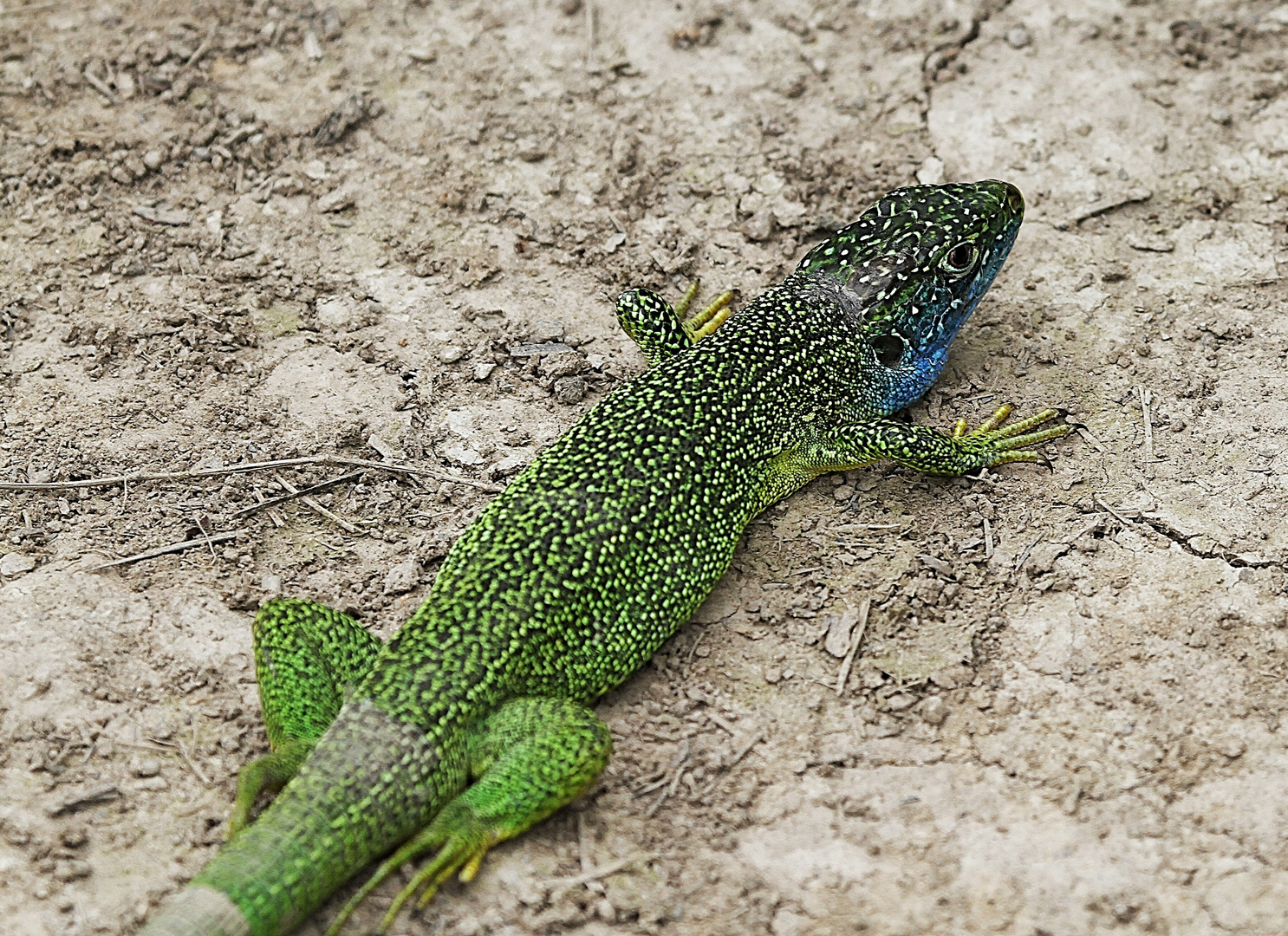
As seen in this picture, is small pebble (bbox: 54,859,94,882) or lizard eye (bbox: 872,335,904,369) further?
lizard eye (bbox: 872,335,904,369)

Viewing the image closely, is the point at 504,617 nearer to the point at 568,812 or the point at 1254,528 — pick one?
the point at 568,812

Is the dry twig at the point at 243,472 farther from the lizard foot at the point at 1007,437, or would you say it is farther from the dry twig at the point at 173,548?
the lizard foot at the point at 1007,437

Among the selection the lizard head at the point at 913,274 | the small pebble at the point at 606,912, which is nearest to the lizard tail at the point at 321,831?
the small pebble at the point at 606,912

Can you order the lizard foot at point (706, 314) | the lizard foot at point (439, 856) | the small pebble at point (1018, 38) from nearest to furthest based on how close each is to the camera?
the lizard foot at point (439, 856), the lizard foot at point (706, 314), the small pebble at point (1018, 38)

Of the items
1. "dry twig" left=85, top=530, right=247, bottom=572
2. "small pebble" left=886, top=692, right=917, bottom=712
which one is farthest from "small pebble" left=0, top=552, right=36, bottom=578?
"small pebble" left=886, top=692, right=917, bottom=712

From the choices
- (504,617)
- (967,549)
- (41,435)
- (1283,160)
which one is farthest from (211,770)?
(1283,160)

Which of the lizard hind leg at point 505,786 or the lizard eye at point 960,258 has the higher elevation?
the lizard eye at point 960,258

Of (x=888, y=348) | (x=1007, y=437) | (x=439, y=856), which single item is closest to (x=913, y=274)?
(x=888, y=348)

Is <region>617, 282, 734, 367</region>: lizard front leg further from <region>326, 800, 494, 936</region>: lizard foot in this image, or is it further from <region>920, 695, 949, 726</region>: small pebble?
<region>326, 800, 494, 936</region>: lizard foot
